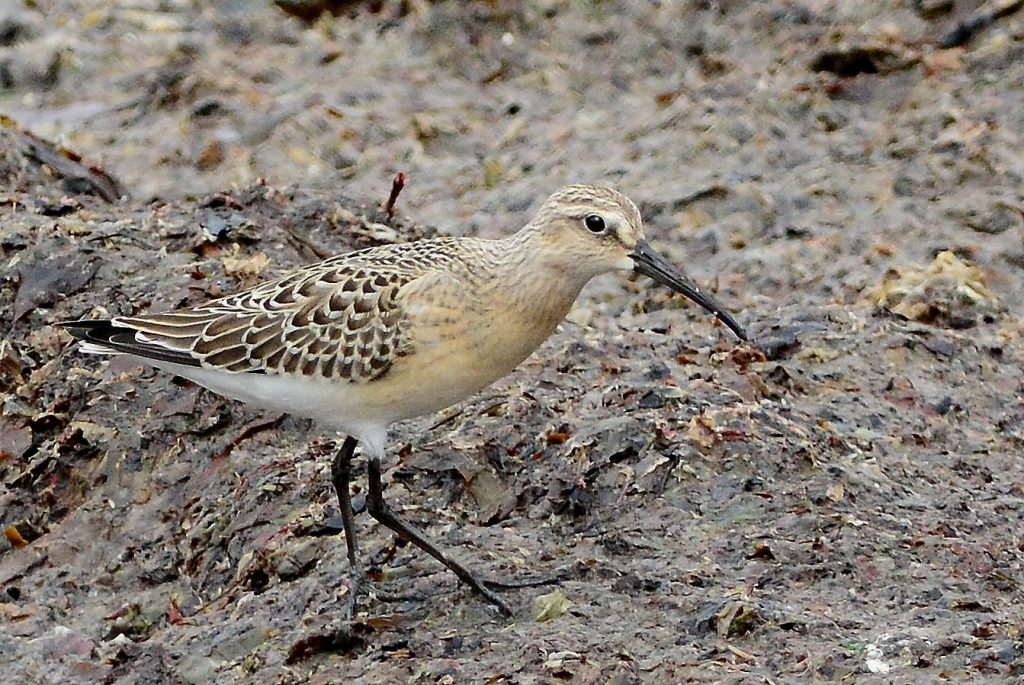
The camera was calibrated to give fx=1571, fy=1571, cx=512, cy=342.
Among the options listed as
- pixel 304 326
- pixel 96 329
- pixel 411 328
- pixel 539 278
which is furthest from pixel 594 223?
pixel 96 329

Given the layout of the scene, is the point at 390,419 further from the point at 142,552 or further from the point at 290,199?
the point at 290,199

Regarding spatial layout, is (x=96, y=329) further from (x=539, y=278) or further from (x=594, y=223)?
(x=594, y=223)

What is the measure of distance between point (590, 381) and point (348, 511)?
5.69ft

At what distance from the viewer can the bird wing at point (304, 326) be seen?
19.6 feet

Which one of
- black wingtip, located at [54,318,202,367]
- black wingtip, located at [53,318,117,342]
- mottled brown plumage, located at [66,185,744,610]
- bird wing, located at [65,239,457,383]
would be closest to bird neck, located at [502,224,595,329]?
mottled brown plumage, located at [66,185,744,610]

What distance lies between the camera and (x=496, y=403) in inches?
276

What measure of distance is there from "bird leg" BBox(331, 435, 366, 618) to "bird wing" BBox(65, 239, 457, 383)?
1.10 feet

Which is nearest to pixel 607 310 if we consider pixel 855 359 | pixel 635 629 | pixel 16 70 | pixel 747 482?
pixel 855 359

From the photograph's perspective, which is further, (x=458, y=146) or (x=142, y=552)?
(x=458, y=146)

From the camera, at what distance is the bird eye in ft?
19.4

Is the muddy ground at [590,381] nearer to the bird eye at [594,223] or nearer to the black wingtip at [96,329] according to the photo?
the black wingtip at [96,329]

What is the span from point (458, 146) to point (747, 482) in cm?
597

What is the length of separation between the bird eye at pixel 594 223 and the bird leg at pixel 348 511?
1.25 m

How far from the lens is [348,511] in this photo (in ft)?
19.7
